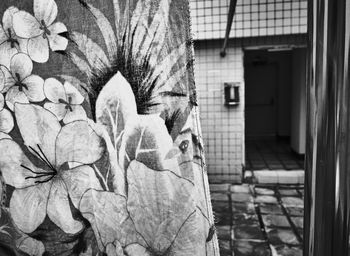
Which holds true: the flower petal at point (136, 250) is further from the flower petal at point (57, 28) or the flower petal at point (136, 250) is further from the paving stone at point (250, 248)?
the paving stone at point (250, 248)

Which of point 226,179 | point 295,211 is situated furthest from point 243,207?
point 226,179

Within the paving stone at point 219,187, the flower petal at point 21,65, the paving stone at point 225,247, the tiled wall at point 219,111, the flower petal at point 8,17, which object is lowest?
the paving stone at point 219,187

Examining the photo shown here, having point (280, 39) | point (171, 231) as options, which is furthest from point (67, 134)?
point (280, 39)

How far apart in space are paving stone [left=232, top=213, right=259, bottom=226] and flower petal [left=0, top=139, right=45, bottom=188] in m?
3.07

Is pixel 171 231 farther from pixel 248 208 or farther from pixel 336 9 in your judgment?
pixel 248 208

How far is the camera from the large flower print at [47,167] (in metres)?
1.07

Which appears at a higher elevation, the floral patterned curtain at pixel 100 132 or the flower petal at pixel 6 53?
the flower petal at pixel 6 53

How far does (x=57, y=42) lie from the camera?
3.47 feet

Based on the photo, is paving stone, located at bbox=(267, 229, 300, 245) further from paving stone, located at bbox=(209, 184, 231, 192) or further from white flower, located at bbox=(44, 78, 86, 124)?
white flower, located at bbox=(44, 78, 86, 124)

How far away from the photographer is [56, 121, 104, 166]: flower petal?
105 centimetres

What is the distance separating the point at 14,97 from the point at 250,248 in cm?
284

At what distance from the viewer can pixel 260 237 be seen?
3.26m

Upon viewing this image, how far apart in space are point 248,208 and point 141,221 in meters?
3.44

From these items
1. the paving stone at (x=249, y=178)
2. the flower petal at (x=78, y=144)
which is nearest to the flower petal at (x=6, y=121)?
the flower petal at (x=78, y=144)
